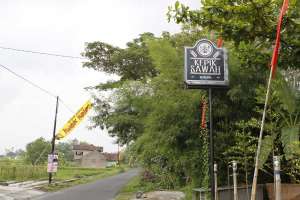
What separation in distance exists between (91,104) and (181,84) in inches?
631

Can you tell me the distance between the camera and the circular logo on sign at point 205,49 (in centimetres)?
841

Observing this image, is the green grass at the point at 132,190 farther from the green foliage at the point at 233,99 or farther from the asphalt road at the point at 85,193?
the green foliage at the point at 233,99

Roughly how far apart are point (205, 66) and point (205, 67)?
0.03 m

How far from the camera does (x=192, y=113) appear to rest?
31.8 feet

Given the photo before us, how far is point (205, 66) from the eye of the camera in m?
8.40

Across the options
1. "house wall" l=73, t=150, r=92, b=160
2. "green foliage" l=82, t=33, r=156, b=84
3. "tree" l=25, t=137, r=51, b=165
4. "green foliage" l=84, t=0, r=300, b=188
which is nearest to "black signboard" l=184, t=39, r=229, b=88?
"green foliage" l=84, t=0, r=300, b=188

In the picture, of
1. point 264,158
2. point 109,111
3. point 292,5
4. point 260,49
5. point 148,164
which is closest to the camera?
point 292,5

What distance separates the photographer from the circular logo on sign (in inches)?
331

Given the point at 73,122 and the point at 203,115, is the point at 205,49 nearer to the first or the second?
the point at 203,115

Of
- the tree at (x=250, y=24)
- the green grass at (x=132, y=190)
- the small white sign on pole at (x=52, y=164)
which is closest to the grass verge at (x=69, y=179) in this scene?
the small white sign on pole at (x=52, y=164)

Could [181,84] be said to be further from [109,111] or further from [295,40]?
[109,111]

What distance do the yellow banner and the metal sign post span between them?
19.2 meters

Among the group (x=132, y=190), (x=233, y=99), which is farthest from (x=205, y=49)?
(x=132, y=190)

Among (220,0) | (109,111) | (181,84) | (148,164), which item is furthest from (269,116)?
(109,111)
